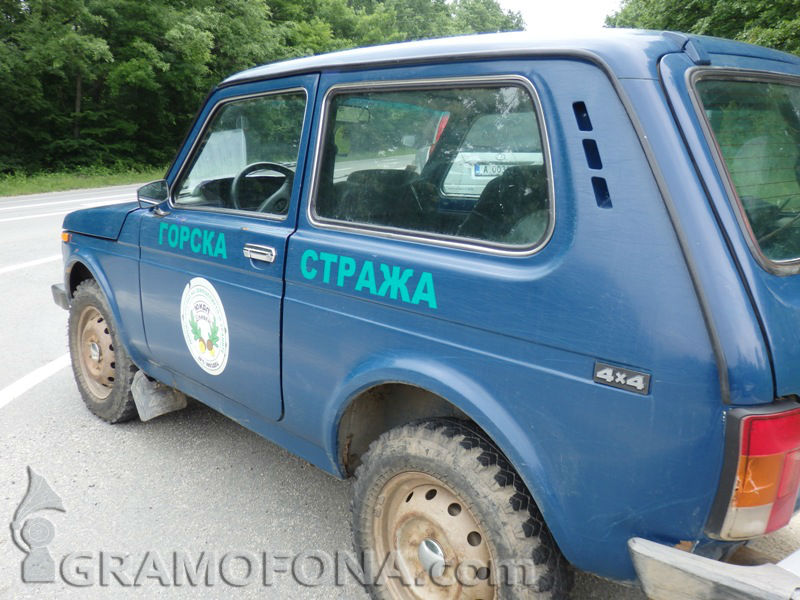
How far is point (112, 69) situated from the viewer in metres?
21.9

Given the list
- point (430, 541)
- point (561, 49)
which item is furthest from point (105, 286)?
point (561, 49)

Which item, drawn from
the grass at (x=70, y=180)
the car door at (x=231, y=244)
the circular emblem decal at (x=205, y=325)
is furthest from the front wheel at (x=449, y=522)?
the grass at (x=70, y=180)

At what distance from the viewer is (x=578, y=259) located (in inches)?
68.3

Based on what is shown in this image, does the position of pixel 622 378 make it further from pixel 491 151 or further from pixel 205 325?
pixel 205 325

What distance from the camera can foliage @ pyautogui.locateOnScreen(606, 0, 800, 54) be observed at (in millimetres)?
12188

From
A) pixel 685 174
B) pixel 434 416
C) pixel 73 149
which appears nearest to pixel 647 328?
pixel 685 174

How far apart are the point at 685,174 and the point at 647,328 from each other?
1.25 ft

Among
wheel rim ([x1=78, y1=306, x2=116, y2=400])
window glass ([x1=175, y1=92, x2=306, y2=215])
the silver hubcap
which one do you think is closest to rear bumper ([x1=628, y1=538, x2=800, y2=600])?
the silver hubcap

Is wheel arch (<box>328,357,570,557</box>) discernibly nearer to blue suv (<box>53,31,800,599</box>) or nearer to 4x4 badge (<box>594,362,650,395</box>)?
blue suv (<box>53,31,800,599</box>)

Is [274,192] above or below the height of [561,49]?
below

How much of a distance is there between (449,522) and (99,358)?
272cm

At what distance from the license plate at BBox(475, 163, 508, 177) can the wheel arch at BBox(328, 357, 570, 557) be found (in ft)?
2.03

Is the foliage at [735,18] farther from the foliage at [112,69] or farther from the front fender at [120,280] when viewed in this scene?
the front fender at [120,280]

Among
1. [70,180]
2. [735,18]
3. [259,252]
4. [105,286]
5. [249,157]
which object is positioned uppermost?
[735,18]
